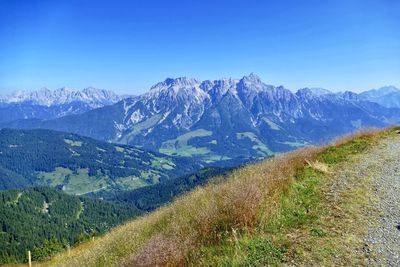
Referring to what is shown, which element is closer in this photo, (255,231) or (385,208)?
(255,231)

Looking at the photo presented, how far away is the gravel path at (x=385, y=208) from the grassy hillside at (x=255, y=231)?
0.60 m

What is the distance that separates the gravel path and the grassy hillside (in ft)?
1.98

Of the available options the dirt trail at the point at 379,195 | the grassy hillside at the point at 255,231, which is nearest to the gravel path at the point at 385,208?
the dirt trail at the point at 379,195

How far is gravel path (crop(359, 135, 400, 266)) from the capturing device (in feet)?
26.1

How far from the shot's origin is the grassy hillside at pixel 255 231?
8.07 meters

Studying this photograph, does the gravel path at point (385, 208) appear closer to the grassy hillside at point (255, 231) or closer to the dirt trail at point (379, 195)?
A: the dirt trail at point (379, 195)

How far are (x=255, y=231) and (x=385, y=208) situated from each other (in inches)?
168

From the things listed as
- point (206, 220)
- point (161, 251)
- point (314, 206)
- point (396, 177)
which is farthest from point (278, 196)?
point (396, 177)

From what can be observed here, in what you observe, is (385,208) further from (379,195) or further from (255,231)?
(255,231)

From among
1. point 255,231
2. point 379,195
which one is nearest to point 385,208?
point 379,195

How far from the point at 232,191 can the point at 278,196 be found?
Answer: 4.42 ft

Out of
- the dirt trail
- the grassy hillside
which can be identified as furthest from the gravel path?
the grassy hillside

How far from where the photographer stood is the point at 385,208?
34.8 feet

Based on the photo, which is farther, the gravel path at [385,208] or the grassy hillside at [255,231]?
the grassy hillside at [255,231]
